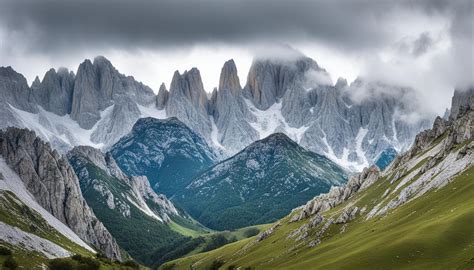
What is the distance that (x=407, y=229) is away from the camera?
386ft

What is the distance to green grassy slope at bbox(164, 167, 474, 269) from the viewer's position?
97250 mm

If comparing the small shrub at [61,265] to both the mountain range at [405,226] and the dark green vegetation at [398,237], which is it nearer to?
the mountain range at [405,226]

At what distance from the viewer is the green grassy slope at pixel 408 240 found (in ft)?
319

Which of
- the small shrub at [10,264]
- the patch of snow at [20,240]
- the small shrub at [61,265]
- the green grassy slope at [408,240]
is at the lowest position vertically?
the green grassy slope at [408,240]

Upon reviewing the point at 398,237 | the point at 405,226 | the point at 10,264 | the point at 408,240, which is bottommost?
the point at 405,226

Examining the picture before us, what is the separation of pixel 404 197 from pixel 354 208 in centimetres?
2326

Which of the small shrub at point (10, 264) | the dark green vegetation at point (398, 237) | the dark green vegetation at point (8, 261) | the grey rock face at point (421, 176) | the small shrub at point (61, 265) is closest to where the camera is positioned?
the dark green vegetation at point (398, 237)

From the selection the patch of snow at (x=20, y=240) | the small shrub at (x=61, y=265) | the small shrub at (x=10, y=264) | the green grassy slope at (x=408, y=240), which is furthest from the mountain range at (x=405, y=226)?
the small shrub at (x=10, y=264)

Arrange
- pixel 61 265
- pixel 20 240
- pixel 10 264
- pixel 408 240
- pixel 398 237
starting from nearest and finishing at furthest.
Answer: pixel 408 240, pixel 398 237, pixel 10 264, pixel 61 265, pixel 20 240

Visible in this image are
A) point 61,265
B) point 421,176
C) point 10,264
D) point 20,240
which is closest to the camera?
point 10,264

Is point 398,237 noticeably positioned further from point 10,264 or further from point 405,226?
point 10,264

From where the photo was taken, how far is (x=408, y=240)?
105 metres

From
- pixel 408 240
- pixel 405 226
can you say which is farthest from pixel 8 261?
pixel 405 226

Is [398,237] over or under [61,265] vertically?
under
